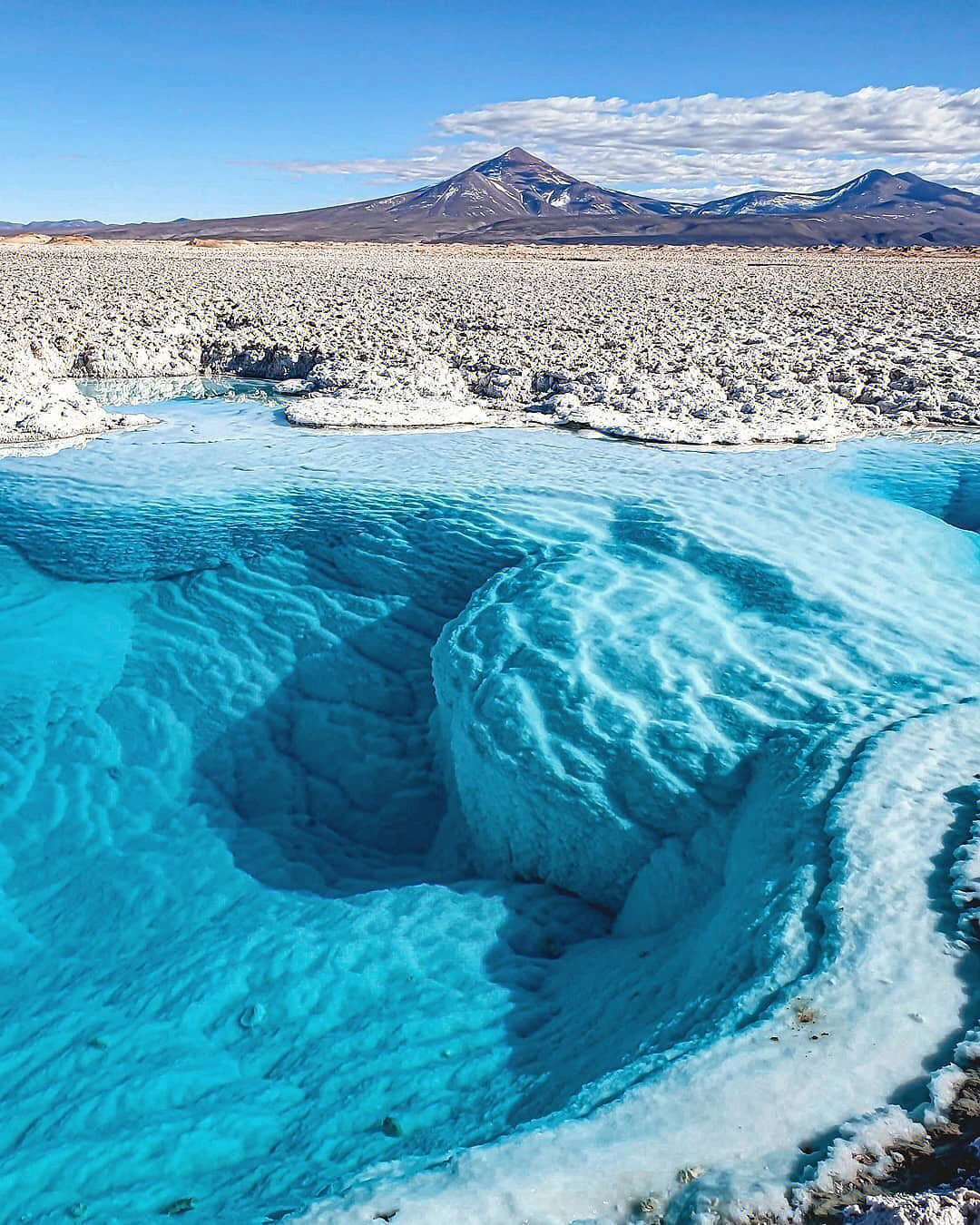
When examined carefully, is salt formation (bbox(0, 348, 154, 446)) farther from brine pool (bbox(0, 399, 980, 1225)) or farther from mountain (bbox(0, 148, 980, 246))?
mountain (bbox(0, 148, 980, 246))

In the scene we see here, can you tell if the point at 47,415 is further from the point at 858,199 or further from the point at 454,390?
Result: the point at 858,199

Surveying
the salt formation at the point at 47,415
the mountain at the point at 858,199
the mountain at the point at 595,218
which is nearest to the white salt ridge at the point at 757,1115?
the salt formation at the point at 47,415

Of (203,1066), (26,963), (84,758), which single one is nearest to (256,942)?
(203,1066)

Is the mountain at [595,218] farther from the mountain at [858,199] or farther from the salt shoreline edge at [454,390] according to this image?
the salt shoreline edge at [454,390]

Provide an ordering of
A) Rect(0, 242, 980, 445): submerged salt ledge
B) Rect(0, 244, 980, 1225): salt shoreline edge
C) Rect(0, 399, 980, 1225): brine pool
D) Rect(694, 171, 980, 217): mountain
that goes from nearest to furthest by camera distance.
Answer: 1. Rect(0, 399, 980, 1225): brine pool
2. Rect(0, 244, 980, 1225): salt shoreline edge
3. Rect(0, 242, 980, 445): submerged salt ledge
4. Rect(694, 171, 980, 217): mountain

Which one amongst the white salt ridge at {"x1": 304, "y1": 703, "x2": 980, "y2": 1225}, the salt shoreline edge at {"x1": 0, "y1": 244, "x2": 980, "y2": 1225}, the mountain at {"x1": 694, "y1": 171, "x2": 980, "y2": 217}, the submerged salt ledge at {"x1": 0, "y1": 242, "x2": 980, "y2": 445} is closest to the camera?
the white salt ridge at {"x1": 304, "y1": 703, "x2": 980, "y2": 1225}

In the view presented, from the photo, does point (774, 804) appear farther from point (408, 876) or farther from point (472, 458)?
point (472, 458)

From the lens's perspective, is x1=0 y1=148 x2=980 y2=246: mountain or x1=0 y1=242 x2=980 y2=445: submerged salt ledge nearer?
x1=0 y1=242 x2=980 y2=445: submerged salt ledge

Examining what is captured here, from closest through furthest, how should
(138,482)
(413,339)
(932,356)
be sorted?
(138,482)
(932,356)
(413,339)

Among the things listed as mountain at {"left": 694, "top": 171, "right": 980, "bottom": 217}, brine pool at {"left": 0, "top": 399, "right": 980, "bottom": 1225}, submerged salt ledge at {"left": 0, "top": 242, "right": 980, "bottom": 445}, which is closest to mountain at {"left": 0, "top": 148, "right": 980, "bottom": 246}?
mountain at {"left": 694, "top": 171, "right": 980, "bottom": 217}
